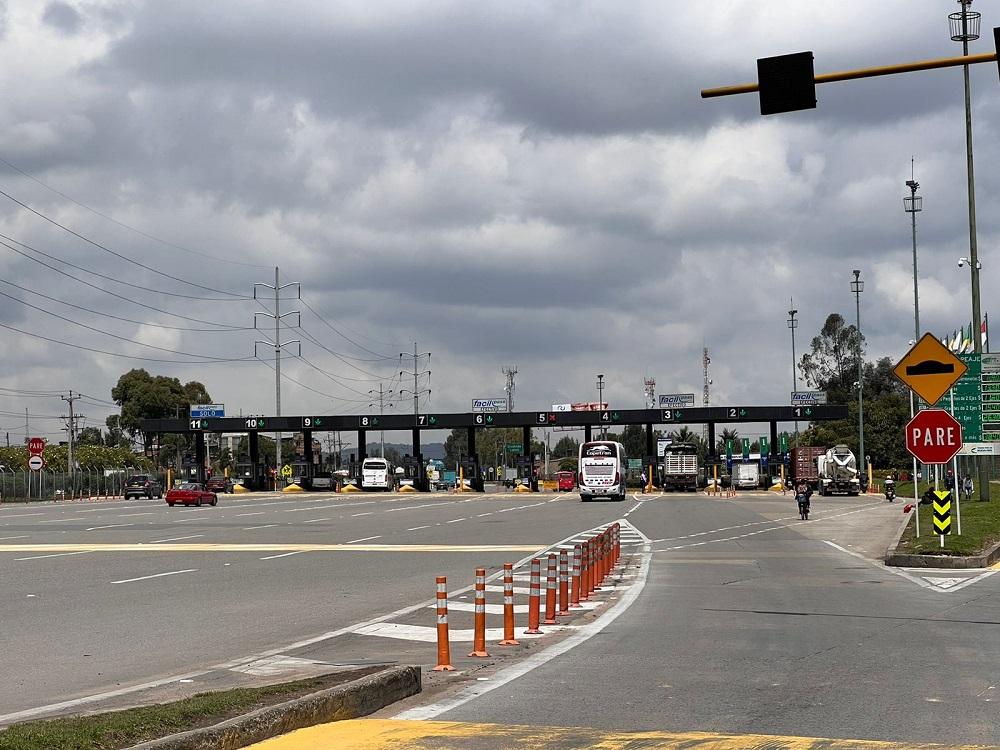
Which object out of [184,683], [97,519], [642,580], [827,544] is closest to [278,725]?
[184,683]

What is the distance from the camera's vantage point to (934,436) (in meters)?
26.4

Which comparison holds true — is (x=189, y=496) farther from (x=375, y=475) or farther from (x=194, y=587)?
(x=194, y=587)

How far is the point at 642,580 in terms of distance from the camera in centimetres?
2219

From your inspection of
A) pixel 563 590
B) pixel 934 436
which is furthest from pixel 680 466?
pixel 563 590

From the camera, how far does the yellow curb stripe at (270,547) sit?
100ft

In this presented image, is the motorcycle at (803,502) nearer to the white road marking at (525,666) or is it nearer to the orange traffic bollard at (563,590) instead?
the white road marking at (525,666)

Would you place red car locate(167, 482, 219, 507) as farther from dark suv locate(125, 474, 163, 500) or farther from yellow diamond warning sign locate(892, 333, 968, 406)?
yellow diamond warning sign locate(892, 333, 968, 406)

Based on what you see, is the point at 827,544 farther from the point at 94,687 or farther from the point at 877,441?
the point at 877,441

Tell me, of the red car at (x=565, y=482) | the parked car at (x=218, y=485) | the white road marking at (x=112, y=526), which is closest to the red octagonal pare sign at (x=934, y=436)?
the white road marking at (x=112, y=526)

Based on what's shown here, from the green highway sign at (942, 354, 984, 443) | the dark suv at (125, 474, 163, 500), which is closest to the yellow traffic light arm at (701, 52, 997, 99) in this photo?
the green highway sign at (942, 354, 984, 443)

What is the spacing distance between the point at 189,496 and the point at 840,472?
4146cm

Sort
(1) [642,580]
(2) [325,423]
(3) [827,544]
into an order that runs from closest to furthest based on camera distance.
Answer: (1) [642,580] < (3) [827,544] < (2) [325,423]

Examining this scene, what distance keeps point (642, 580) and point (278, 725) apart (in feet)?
47.3

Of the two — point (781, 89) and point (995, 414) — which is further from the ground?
point (781, 89)
